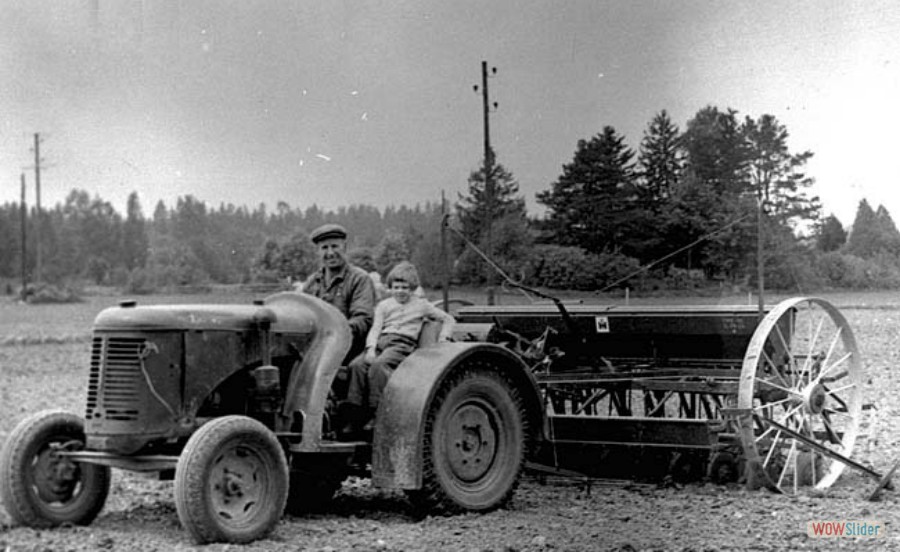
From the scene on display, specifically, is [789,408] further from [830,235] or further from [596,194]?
[830,235]

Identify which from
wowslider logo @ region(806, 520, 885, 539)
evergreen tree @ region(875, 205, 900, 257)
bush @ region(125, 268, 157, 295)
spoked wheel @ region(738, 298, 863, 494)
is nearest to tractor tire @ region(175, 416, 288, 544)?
wowslider logo @ region(806, 520, 885, 539)

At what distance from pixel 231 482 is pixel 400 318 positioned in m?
1.80

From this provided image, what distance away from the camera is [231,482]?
5.82 m

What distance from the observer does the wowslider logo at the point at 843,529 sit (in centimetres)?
604

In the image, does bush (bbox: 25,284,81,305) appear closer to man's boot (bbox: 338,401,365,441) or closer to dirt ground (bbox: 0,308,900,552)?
dirt ground (bbox: 0,308,900,552)

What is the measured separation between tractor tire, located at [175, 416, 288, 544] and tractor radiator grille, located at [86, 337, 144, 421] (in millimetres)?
463

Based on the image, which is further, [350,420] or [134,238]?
[134,238]

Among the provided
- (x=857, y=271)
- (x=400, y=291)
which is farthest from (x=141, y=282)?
(x=400, y=291)

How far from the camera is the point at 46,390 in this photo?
16.6 metres

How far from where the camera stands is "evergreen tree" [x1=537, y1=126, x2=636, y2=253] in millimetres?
14445

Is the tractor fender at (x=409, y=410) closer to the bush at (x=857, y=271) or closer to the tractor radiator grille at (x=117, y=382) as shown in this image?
the tractor radiator grille at (x=117, y=382)

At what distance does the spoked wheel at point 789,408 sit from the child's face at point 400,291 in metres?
2.45

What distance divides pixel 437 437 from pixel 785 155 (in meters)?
9.76

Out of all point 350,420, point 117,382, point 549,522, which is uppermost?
point 117,382
